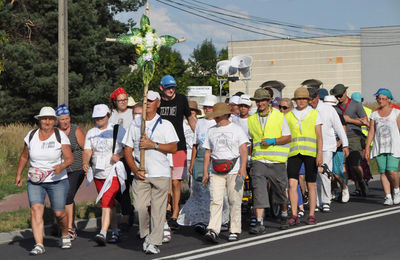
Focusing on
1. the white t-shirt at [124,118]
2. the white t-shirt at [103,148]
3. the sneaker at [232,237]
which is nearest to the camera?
the sneaker at [232,237]

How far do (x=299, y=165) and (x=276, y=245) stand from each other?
2.10m

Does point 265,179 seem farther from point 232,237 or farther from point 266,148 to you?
point 232,237

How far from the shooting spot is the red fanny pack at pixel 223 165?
9.08 meters

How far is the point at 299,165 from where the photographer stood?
10602 mm

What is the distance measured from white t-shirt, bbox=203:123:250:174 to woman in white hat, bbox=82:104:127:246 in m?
1.24

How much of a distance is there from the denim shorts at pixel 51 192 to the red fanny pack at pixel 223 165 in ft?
6.40

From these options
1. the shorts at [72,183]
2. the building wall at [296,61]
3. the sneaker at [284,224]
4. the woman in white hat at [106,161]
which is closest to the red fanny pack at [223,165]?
the woman in white hat at [106,161]

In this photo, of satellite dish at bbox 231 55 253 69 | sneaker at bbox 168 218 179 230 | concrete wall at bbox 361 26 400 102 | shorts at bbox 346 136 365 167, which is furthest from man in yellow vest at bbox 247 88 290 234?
concrete wall at bbox 361 26 400 102

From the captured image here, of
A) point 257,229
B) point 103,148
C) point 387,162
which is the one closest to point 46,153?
point 103,148

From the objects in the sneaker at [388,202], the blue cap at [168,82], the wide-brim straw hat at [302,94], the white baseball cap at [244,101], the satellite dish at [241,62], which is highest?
the satellite dish at [241,62]

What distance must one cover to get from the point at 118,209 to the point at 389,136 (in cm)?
489

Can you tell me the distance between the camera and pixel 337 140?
1285 centimetres

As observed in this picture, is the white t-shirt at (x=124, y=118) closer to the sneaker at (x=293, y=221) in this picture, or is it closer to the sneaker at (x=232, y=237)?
the sneaker at (x=232, y=237)

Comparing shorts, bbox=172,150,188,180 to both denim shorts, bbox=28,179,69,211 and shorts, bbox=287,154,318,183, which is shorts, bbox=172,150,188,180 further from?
denim shorts, bbox=28,179,69,211
